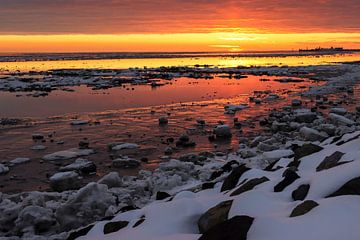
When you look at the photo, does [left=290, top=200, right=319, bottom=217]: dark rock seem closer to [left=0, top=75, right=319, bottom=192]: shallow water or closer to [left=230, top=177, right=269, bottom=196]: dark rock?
[left=230, top=177, right=269, bottom=196]: dark rock

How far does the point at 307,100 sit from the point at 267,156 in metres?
13.7

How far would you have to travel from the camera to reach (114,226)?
574cm

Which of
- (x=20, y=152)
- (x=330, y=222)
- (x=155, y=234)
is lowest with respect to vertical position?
(x=20, y=152)

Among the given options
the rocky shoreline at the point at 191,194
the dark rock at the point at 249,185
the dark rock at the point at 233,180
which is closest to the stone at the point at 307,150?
the rocky shoreline at the point at 191,194

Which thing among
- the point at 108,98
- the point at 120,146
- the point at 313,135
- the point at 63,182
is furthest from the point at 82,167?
the point at 108,98

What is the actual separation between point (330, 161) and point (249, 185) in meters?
1.09

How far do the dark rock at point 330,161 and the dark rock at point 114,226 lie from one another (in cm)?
255

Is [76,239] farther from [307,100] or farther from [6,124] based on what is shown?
[307,100]

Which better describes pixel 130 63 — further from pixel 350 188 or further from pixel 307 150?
pixel 350 188

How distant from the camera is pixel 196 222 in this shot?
4973 millimetres

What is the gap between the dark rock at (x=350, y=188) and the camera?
4.32 m

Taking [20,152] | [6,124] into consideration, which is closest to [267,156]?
[20,152]

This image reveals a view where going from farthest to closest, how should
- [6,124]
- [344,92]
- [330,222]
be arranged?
[344,92] < [6,124] < [330,222]

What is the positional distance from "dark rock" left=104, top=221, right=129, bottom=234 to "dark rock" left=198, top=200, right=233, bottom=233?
1256 millimetres
